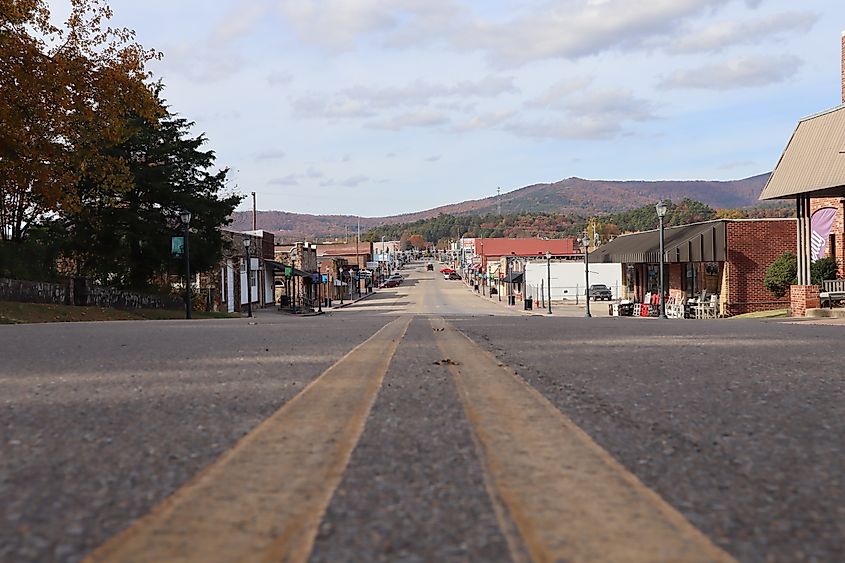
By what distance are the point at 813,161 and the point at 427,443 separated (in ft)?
89.4

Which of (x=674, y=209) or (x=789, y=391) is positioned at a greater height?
(x=674, y=209)

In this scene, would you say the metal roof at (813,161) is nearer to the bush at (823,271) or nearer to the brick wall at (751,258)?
the bush at (823,271)

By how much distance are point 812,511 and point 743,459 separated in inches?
40.9

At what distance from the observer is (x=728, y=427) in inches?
222

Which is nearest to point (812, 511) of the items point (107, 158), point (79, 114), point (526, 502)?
point (526, 502)

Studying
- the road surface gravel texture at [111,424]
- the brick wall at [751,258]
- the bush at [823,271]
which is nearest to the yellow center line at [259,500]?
the road surface gravel texture at [111,424]

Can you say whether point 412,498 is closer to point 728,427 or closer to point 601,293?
point 728,427

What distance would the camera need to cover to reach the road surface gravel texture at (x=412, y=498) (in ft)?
10.1

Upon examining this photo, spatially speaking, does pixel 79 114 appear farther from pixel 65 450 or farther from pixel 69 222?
pixel 65 450

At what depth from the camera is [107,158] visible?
2941 centimetres

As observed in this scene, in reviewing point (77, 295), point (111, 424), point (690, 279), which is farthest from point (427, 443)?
point (690, 279)

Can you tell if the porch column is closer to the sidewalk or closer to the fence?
the sidewalk

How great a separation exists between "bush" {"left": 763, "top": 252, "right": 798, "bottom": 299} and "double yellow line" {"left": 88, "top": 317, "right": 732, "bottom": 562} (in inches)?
1296

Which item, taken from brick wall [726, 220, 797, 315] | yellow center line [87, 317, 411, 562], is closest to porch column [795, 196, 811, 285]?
brick wall [726, 220, 797, 315]
